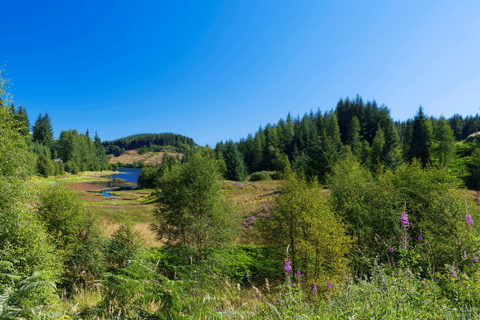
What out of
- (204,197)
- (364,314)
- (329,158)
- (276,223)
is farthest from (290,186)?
(329,158)

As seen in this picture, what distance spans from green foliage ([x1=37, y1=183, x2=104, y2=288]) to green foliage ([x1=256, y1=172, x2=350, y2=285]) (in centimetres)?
1136

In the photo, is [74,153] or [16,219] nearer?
[16,219]

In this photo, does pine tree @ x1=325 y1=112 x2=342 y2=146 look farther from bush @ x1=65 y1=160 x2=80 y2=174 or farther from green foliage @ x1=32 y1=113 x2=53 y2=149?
green foliage @ x1=32 y1=113 x2=53 y2=149

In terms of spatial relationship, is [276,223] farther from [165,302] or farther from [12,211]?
[12,211]

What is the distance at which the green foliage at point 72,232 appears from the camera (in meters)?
13.3

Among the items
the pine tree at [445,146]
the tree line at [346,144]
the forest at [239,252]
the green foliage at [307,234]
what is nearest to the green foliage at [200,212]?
the forest at [239,252]

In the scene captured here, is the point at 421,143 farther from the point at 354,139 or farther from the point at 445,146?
Result: the point at 354,139

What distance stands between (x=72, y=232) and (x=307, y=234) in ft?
49.0

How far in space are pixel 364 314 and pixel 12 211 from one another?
13.6 m

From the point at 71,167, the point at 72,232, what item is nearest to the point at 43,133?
the point at 71,167

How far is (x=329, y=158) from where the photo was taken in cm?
4719

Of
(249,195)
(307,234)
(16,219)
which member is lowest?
(249,195)

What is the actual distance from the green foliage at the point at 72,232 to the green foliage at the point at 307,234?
11.4 metres

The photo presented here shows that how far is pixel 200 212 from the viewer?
58.7 feet
